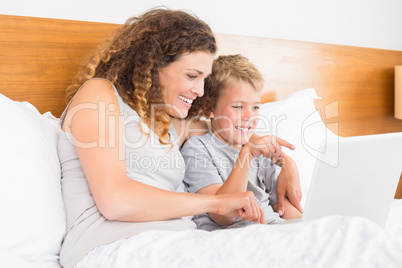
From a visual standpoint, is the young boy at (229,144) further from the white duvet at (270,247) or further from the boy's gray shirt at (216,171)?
the white duvet at (270,247)

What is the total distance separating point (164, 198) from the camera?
3.16 feet

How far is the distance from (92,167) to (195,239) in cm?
30

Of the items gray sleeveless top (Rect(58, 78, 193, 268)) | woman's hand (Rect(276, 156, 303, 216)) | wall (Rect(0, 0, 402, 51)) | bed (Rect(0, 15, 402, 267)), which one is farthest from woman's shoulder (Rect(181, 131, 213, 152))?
wall (Rect(0, 0, 402, 51))

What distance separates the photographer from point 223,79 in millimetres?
1357

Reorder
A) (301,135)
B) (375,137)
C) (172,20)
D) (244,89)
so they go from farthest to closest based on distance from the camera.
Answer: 1. (301,135)
2. (244,89)
3. (172,20)
4. (375,137)

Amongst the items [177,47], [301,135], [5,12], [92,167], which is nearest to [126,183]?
[92,167]

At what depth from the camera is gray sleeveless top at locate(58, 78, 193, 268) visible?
35.5 inches

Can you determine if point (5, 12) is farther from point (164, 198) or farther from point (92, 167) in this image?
point (164, 198)

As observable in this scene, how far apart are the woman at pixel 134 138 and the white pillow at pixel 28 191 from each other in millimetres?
41

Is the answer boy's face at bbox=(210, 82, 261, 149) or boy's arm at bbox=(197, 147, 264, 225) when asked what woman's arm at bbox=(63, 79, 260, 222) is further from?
boy's face at bbox=(210, 82, 261, 149)

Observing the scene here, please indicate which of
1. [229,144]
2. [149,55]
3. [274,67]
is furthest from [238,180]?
[274,67]

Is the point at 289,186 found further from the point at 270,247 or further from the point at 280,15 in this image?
the point at 280,15

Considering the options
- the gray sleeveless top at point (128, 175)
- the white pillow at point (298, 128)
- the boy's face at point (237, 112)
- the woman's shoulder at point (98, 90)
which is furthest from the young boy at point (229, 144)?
the woman's shoulder at point (98, 90)

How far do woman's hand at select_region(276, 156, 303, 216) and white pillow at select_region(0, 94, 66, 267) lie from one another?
0.65 m
